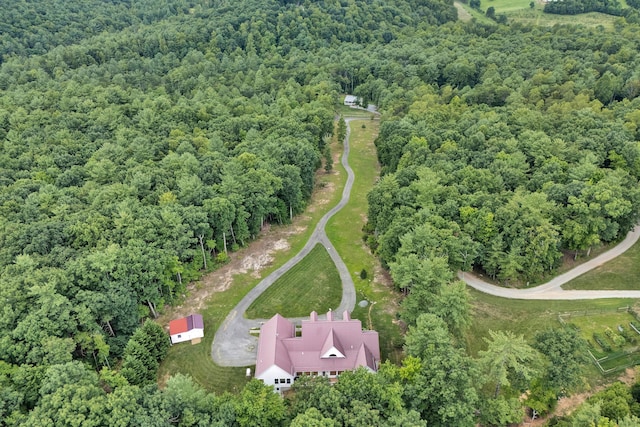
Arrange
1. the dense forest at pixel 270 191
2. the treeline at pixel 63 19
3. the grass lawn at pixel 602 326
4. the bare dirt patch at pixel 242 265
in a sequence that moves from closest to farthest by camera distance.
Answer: the dense forest at pixel 270 191 → the grass lawn at pixel 602 326 → the bare dirt patch at pixel 242 265 → the treeline at pixel 63 19

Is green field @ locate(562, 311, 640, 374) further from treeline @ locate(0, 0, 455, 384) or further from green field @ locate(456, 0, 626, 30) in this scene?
green field @ locate(456, 0, 626, 30)

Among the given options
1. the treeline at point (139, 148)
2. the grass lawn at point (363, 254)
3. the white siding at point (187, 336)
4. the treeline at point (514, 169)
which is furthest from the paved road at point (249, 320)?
the treeline at point (139, 148)

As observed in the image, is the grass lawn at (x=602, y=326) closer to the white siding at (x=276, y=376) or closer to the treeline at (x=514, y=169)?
the treeline at (x=514, y=169)

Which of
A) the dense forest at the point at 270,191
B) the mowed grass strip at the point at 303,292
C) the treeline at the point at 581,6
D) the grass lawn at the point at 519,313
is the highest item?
the treeline at the point at 581,6

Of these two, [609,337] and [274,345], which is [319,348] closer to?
[274,345]

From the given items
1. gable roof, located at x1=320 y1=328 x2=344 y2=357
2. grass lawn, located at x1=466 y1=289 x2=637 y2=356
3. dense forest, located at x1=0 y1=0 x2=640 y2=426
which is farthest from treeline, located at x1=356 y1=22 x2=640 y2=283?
gable roof, located at x1=320 y1=328 x2=344 y2=357

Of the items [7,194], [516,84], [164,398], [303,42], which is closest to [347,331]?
[164,398]

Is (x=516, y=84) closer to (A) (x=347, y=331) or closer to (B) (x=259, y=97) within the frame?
(B) (x=259, y=97)

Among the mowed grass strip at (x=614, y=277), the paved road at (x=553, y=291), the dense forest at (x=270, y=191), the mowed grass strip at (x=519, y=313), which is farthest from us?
the mowed grass strip at (x=614, y=277)
